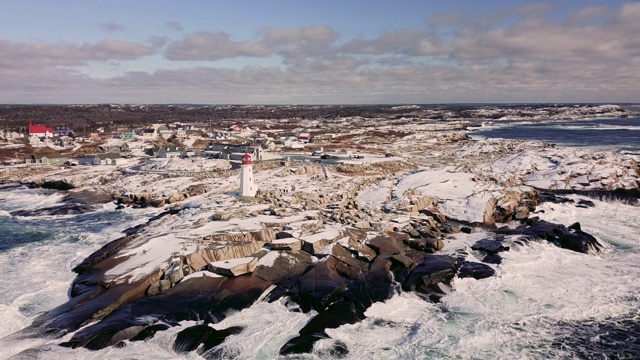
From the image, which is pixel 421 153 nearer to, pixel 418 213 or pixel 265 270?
pixel 418 213

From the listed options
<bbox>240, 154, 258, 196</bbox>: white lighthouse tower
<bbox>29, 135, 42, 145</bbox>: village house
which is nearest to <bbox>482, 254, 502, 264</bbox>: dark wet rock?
<bbox>240, 154, 258, 196</bbox>: white lighthouse tower

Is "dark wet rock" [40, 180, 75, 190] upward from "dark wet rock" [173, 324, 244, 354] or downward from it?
upward

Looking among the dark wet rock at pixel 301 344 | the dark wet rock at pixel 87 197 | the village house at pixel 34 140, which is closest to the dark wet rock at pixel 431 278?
the dark wet rock at pixel 301 344

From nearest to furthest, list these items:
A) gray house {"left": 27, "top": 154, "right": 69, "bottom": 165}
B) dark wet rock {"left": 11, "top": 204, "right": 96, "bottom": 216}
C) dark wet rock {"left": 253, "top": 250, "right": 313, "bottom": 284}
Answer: dark wet rock {"left": 253, "top": 250, "right": 313, "bottom": 284}
dark wet rock {"left": 11, "top": 204, "right": 96, "bottom": 216}
gray house {"left": 27, "top": 154, "right": 69, "bottom": 165}

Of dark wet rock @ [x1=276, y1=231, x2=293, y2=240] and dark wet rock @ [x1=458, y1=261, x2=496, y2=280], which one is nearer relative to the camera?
dark wet rock @ [x1=458, y1=261, x2=496, y2=280]

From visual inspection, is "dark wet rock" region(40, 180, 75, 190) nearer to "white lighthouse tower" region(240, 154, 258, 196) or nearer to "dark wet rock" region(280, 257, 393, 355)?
"white lighthouse tower" region(240, 154, 258, 196)

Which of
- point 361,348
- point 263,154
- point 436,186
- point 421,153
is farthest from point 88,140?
point 361,348
